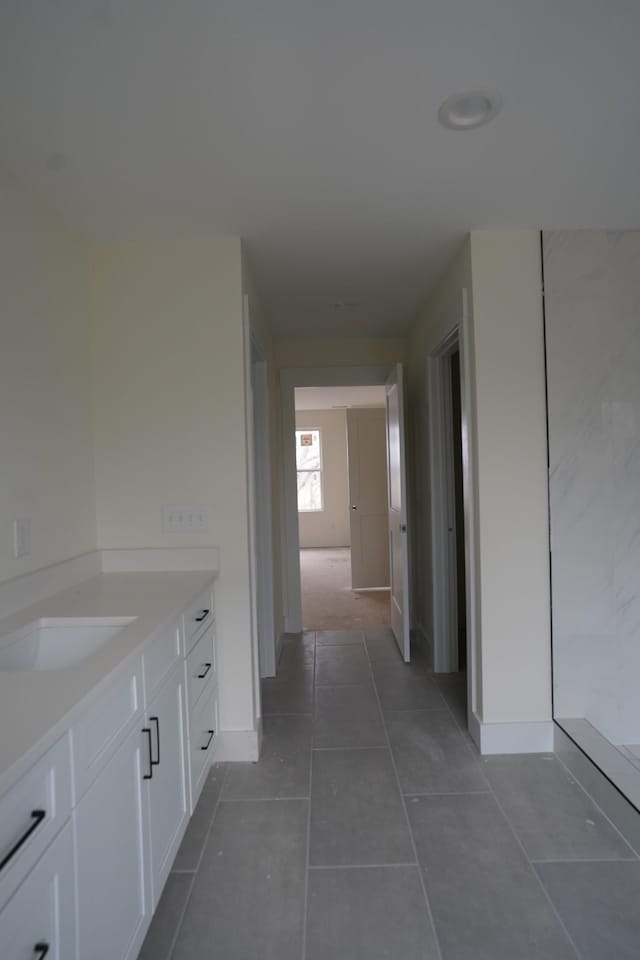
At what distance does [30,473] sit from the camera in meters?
1.97

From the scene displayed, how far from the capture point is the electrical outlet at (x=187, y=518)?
2.52 m

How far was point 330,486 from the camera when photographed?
9477 mm

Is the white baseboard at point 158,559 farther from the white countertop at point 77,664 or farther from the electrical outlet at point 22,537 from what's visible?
the electrical outlet at point 22,537

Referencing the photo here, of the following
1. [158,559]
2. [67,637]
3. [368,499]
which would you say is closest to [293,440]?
[368,499]

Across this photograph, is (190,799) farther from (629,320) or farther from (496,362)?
(629,320)

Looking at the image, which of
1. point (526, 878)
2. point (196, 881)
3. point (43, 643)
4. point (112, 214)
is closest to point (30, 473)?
Answer: point (43, 643)

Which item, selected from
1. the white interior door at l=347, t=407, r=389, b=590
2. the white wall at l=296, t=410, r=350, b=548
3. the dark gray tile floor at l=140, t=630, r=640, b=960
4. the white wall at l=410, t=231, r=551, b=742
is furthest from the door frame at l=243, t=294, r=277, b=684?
the white wall at l=296, t=410, r=350, b=548

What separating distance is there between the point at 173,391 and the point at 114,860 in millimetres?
1786

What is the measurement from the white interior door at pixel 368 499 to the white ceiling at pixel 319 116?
12.4ft

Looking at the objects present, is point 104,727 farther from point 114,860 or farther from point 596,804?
point 596,804

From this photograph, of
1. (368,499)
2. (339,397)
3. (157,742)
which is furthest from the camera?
(339,397)

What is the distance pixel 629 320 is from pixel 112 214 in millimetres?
2305

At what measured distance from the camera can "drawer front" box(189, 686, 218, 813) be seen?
2005mm

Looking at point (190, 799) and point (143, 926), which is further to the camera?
point (190, 799)
